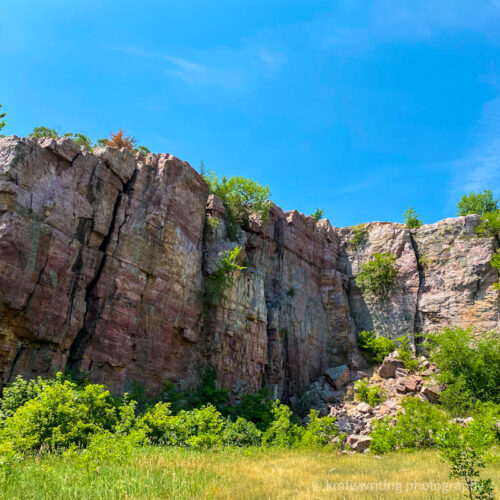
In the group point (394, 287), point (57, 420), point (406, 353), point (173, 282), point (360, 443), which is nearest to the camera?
point (57, 420)

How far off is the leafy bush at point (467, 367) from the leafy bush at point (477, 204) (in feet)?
43.5

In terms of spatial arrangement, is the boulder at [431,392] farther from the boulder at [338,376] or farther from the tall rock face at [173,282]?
the tall rock face at [173,282]

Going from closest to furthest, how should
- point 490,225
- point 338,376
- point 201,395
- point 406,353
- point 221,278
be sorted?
point 201,395 → point 221,278 → point 338,376 → point 406,353 → point 490,225

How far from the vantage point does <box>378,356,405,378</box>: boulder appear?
27.7 metres

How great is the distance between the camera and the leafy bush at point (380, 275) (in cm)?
3244

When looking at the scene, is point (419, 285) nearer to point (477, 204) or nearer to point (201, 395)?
point (477, 204)

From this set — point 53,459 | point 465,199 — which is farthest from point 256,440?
point 465,199

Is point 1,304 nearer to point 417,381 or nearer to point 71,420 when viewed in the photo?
point 71,420

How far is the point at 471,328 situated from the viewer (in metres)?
27.5

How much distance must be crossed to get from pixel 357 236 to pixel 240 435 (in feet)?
76.1

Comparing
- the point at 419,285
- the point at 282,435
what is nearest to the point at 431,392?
the point at 419,285

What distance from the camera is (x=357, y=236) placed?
35250 millimetres

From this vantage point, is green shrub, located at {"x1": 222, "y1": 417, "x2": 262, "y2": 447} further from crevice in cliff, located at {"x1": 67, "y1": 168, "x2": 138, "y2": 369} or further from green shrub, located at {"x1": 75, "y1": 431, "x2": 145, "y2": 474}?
green shrub, located at {"x1": 75, "y1": 431, "x2": 145, "y2": 474}

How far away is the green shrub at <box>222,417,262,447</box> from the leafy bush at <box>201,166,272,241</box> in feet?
43.0
